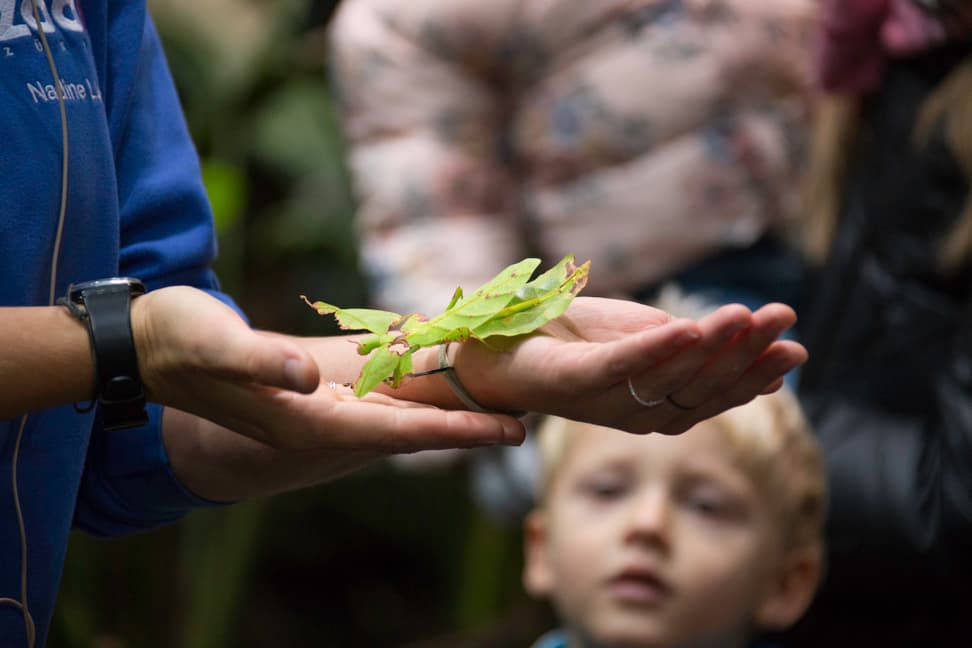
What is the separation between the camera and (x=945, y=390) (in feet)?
5.65

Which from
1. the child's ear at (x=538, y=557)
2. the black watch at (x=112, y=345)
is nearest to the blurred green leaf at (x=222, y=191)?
the child's ear at (x=538, y=557)

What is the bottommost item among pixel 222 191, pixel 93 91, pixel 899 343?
pixel 899 343

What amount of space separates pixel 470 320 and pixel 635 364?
0.58 feet

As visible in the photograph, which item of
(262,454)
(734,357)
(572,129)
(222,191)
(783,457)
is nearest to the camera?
(734,357)

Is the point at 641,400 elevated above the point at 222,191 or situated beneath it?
elevated above

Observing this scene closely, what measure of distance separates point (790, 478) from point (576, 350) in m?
0.98

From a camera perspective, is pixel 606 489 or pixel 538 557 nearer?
pixel 606 489

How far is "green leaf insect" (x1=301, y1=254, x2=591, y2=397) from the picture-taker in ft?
3.43

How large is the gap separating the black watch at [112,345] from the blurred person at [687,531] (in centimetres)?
95

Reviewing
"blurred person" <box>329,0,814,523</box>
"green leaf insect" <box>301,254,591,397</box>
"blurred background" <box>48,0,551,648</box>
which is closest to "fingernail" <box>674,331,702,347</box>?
"green leaf insect" <box>301,254,591,397</box>

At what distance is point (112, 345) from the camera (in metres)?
0.93

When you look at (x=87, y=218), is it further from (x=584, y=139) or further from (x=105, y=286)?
(x=584, y=139)

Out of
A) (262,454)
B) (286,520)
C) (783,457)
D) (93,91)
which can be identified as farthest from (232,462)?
(286,520)

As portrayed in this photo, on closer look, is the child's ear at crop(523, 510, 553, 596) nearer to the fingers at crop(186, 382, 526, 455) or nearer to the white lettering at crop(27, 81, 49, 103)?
the fingers at crop(186, 382, 526, 455)
